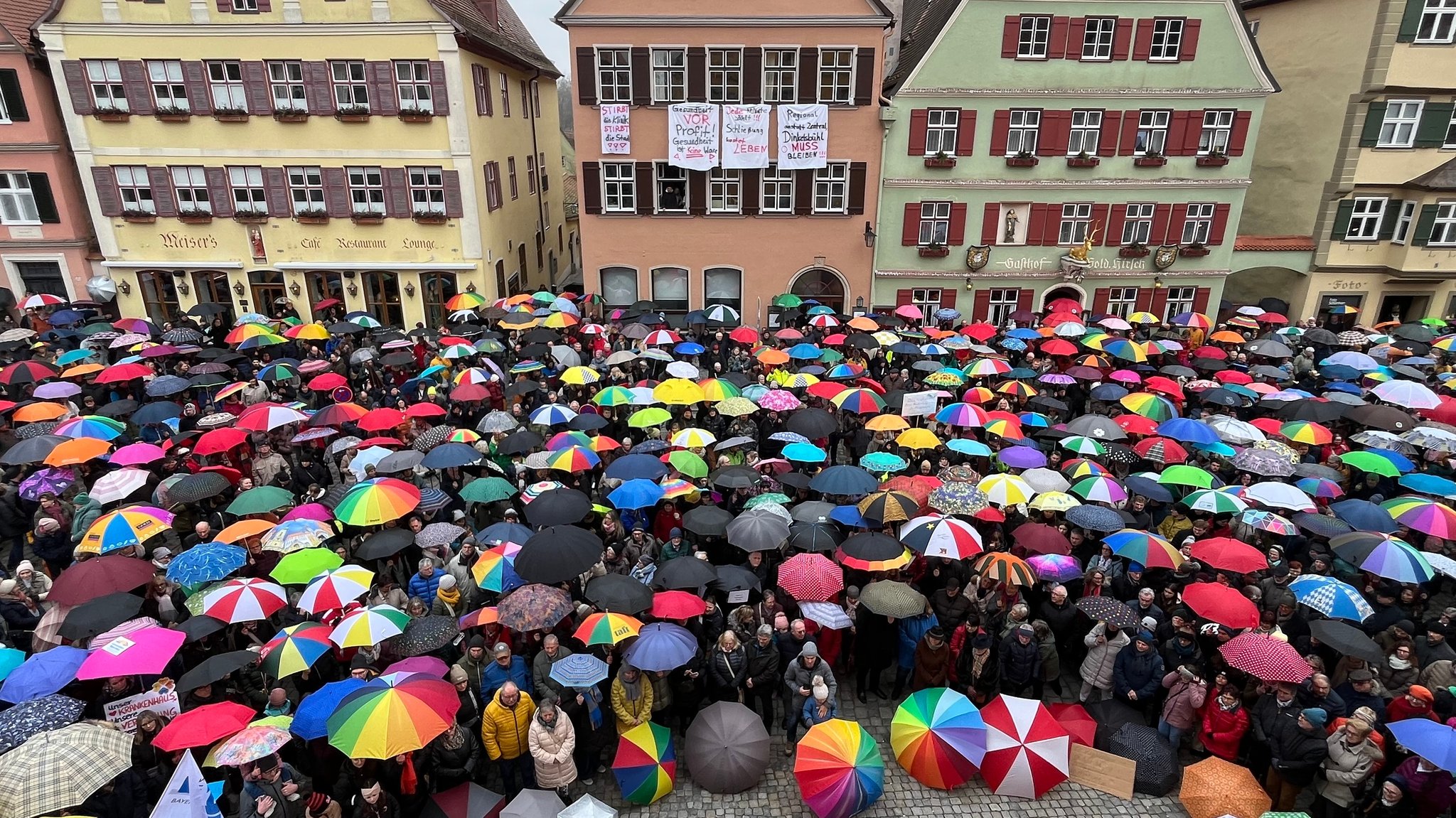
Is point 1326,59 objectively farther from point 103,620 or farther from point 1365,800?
point 103,620

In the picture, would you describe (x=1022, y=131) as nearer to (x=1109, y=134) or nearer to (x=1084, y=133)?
Result: (x=1084, y=133)

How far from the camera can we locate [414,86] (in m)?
23.5

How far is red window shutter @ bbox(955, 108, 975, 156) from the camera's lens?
25.0 meters

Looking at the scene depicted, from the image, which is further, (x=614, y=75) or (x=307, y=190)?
(x=307, y=190)

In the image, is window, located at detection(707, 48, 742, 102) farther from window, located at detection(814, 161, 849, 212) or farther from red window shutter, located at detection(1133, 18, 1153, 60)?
red window shutter, located at detection(1133, 18, 1153, 60)

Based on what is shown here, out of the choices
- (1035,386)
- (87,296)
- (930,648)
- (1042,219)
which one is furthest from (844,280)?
(87,296)

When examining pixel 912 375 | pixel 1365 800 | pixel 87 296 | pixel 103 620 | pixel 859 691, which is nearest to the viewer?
pixel 1365 800

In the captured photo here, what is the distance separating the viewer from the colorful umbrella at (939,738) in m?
7.58

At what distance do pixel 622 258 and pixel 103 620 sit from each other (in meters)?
20.3

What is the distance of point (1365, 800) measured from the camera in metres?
7.11

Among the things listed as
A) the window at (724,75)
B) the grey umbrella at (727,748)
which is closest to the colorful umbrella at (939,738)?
the grey umbrella at (727,748)

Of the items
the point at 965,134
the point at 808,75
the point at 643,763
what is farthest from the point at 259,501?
the point at 965,134

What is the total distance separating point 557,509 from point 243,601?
11.2ft

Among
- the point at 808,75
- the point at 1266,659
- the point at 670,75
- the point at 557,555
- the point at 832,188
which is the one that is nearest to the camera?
the point at 1266,659
